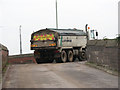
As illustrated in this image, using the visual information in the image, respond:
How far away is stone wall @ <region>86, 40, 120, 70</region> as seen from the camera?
50.6 ft

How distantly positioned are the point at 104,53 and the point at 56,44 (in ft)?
25.0

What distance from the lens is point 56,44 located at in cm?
2430

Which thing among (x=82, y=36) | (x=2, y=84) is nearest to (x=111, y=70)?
(x=2, y=84)

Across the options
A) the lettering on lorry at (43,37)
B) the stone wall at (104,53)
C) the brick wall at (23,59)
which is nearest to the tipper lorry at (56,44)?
the lettering on lorry at (43,37)

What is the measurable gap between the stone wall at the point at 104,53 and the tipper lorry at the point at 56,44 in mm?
4350

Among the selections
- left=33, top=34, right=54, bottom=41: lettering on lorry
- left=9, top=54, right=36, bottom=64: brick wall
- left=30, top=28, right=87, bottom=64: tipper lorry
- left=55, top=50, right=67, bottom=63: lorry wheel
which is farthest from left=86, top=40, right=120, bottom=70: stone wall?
left=9, top=54, right=36, bottom=64: brick wall

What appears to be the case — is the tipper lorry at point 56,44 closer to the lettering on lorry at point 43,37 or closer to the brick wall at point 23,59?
the lettering on lorry at point 43,37

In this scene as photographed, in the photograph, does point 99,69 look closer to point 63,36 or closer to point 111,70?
point 111,70

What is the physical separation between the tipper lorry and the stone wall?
14.3ft

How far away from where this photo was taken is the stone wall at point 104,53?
15422mm

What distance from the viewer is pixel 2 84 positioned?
1232cm

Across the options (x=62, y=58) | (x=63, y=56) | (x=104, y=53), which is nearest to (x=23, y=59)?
(x=63, y=56)

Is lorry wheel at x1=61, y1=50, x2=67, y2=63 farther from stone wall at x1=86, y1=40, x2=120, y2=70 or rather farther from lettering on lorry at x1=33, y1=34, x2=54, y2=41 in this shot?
stone wall at x1=86, y1=40, x2=120, y2=70

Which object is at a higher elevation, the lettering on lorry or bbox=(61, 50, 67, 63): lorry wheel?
the lettering on lorry
